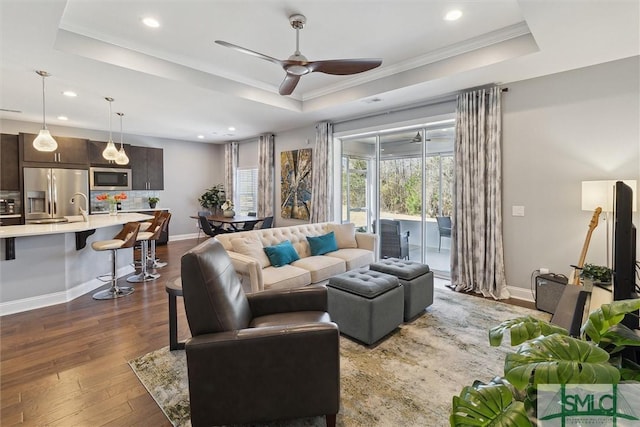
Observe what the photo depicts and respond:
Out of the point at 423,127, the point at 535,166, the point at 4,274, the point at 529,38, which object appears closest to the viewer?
the point at 529,38

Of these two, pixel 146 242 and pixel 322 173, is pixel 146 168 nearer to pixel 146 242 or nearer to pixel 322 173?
pixel 146 242

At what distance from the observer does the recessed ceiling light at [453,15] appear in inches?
110

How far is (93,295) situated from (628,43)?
672 cm

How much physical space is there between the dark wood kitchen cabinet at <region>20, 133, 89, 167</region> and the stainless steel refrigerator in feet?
0.73

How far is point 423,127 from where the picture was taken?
4.99 meters

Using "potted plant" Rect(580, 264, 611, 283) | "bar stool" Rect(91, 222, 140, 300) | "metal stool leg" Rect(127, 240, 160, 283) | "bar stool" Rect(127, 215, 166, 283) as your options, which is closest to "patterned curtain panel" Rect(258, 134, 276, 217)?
"bar stool" Rect(127, 215, 166, 283)

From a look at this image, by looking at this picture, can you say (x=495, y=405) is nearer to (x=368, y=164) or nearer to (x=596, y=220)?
(x=596, y=220)

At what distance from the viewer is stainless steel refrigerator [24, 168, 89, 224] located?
5891mm

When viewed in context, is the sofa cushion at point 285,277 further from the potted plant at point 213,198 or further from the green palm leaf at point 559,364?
the potted plant at point 213,198

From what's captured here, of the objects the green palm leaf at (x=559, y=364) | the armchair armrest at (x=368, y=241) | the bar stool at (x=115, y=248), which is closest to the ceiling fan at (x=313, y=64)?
the green palm leaf at (x=559, y=364)

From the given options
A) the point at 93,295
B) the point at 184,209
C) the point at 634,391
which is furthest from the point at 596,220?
the point at 184,209

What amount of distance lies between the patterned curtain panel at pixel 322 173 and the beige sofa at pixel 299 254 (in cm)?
109

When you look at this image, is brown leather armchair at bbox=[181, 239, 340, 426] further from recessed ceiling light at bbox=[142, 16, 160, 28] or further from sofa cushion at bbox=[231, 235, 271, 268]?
recessed ceiling light at bbox=[142, 16, 160, 28]

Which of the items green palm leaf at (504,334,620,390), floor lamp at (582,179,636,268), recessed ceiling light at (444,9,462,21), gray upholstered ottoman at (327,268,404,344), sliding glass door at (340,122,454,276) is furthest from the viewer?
sliding glass door at (340,122,454,276)
